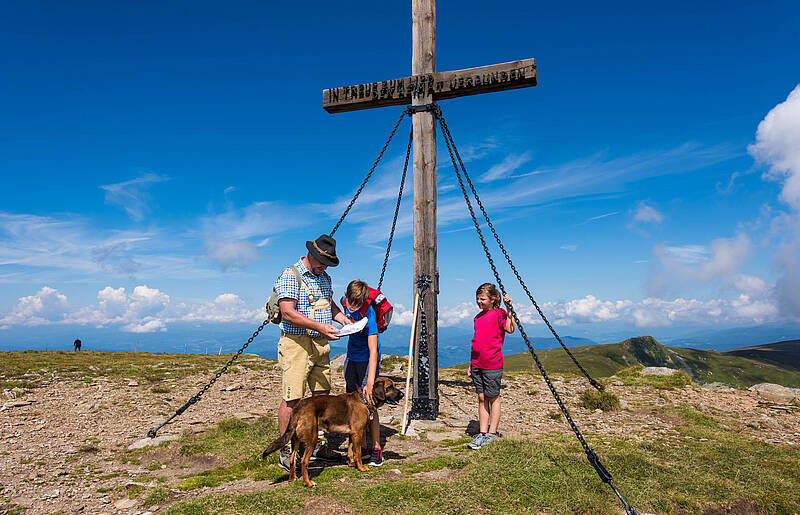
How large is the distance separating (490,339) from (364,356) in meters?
2.32

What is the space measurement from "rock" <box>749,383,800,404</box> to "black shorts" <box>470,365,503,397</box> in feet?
35.5

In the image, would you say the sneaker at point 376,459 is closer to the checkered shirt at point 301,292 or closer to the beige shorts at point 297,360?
the beige shorts at point 297,360

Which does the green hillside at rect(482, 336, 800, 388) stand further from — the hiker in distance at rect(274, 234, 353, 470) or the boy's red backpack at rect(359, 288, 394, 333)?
the hiker in distance at rect(274, 234, 353, 470)

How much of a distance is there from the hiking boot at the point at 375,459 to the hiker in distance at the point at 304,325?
49.0 inches

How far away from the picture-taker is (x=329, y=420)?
19.7ft

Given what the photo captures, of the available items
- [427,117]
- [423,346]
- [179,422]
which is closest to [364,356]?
[423,346]

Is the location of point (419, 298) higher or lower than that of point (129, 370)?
higher

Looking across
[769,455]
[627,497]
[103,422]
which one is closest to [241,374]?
[103,422]

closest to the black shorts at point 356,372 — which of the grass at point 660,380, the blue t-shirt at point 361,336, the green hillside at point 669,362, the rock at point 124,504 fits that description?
the blue t-shirt at point 361,336

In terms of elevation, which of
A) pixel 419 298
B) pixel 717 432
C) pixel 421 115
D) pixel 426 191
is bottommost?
pixel 717 432

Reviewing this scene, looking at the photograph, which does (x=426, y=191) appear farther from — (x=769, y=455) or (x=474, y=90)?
(x=769, y=455)

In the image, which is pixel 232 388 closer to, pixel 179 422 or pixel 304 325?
pixel 179 422

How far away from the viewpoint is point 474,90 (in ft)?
30.3

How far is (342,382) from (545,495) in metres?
10.6
